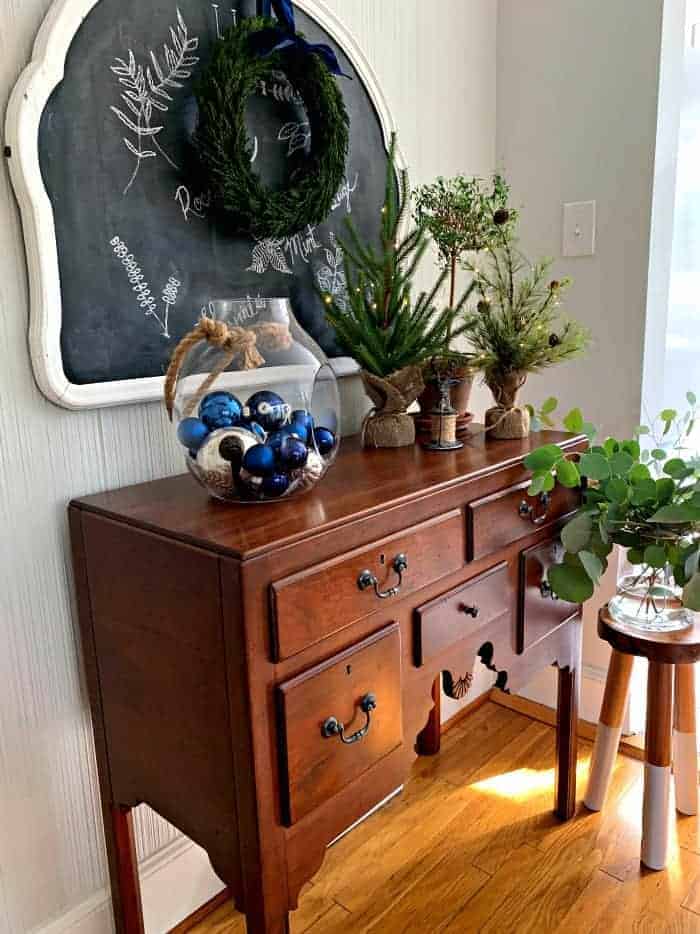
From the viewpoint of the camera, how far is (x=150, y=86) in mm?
1136

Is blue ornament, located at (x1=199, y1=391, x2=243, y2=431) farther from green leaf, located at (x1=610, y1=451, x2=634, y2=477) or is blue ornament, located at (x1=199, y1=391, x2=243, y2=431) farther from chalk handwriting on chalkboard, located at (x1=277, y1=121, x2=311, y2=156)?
green leaf, located at (x1=610, y1=451, x2=634, y2=477)

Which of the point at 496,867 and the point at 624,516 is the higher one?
the point at 624,516

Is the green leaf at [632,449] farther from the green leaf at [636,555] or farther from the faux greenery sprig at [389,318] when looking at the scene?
the faux greenery sprig at [389,318]

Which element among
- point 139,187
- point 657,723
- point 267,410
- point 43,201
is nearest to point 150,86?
point 139,187

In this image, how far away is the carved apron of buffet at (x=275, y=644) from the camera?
91 cm

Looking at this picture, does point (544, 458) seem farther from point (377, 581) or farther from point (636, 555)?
point (377, 581)

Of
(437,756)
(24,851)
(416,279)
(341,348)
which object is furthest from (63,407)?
(437,756)

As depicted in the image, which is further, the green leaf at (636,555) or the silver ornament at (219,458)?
the green leaf at (636,555)

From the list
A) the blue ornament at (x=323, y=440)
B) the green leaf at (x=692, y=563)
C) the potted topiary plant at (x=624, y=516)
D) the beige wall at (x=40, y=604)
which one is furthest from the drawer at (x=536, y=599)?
the beige wall at (x=40, y=604)

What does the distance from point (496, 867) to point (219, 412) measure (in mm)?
1124

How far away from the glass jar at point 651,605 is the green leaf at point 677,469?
0.74 ft

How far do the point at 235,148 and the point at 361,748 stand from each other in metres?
0.93

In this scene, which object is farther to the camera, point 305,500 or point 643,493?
point 643,493

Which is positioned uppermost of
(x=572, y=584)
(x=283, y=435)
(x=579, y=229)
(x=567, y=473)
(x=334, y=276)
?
(x=579, y=229)
